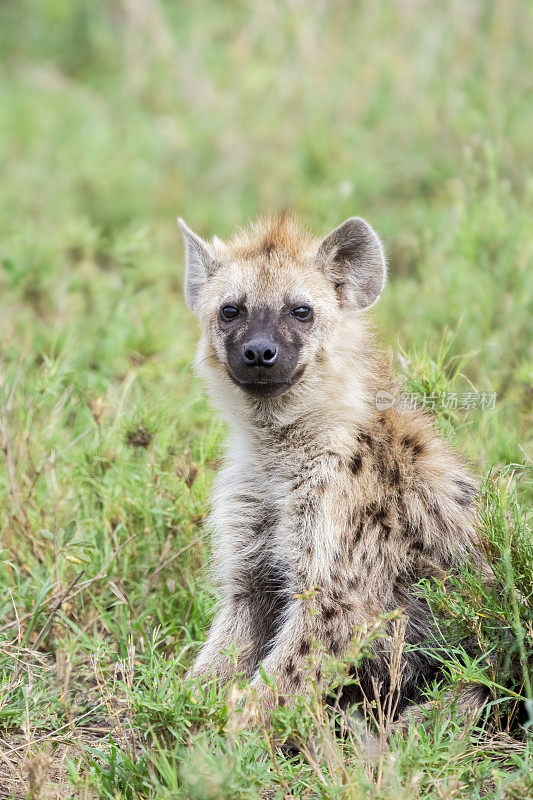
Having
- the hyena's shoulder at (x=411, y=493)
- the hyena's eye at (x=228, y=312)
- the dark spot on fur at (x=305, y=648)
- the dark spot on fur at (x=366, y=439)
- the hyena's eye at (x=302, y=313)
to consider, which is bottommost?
the dark spot on fur at (x=305, y=648)

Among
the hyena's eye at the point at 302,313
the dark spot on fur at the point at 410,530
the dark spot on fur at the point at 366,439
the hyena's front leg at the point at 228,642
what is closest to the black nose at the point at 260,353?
the hyena's eye at the point at 302,313

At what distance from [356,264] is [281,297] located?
37 centimetres

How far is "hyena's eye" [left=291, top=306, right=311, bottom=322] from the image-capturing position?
379cm

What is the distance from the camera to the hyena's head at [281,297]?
12.0 ft

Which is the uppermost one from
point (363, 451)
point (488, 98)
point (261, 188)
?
point (488, 98)

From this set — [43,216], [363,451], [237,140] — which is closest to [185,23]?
[237,140]

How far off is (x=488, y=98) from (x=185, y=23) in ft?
→ 12.9

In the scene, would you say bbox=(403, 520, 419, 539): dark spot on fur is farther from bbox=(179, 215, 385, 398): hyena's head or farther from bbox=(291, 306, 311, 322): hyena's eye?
bbox=(291, 306, 311, 322): hyena's eye

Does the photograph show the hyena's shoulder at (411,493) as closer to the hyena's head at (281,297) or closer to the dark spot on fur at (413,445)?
the dark spot on fur at (413,445)

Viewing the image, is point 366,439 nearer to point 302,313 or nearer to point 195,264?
point 302,313

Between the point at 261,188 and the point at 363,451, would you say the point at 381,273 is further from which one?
the point at 261,188

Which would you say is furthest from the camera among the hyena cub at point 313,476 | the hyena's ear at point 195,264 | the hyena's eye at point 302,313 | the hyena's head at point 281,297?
the hyena's ear at point 195,264

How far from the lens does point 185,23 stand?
10.3 metres

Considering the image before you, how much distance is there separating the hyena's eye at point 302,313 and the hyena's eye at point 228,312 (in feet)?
0.74
